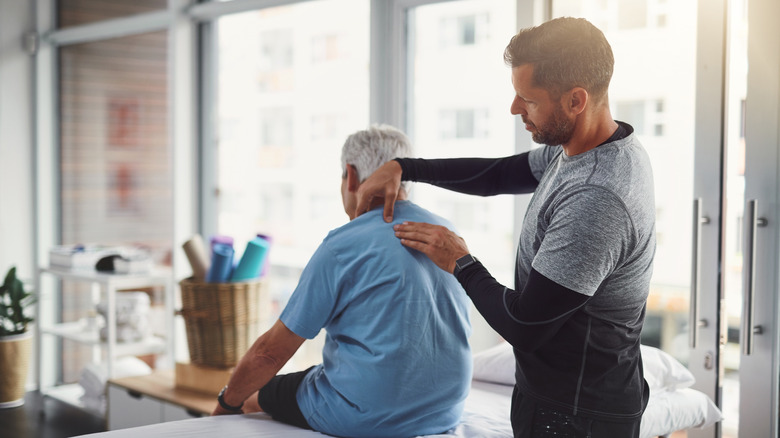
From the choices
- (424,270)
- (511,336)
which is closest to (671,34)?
(424,270)

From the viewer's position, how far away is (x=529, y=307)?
4.21 feet

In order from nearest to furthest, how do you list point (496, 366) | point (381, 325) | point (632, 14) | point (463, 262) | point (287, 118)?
1. point (463, 262)
2. point (381, 325)
3. point (496, 366)
4. point (632, 14)
5. point (287, 118)

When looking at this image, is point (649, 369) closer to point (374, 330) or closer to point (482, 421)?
point (482, 421)

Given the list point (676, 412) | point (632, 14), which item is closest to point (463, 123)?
point (632, 14)

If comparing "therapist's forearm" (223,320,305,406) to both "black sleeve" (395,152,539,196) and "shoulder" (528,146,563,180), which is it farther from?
"shoulder" (528,146,563,180)

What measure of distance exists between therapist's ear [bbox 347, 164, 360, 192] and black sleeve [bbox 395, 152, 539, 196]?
0.53ft

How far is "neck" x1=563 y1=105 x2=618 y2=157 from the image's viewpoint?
1.36 metres

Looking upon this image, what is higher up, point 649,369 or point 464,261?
point 464,261

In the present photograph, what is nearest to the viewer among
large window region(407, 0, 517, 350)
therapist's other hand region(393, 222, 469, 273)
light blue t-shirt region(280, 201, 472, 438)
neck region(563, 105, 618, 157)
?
neck region(563, 105, 618, 157)

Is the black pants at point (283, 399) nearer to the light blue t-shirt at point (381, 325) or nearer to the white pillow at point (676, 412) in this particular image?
the light blue t-shirt at point (381, 325)

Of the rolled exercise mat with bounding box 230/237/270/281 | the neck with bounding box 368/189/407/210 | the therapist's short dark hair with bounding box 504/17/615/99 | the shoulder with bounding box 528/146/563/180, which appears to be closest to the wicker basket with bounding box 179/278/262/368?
the rolled exercise mat with bounding box 230/237/270/281

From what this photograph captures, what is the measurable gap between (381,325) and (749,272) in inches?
44.7

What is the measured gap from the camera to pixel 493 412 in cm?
204

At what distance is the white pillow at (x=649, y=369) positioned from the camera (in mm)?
2146
